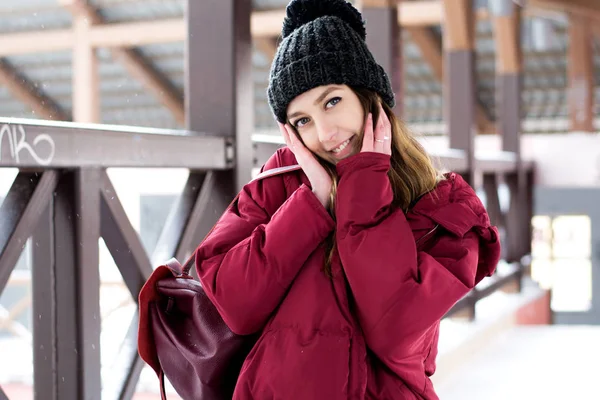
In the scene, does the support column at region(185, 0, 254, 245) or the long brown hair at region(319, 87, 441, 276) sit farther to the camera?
the support column at region(185, 0, 254, 245)

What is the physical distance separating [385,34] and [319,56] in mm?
2858

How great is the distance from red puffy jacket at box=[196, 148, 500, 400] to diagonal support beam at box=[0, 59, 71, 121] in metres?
17.8

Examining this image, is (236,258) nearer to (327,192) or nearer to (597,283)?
(327,192)

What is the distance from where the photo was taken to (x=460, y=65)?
5.74m

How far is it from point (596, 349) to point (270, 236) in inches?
167

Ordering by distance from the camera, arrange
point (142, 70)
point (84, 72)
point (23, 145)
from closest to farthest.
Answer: point (23, 145) < point (84, 72) < point (142, 70)

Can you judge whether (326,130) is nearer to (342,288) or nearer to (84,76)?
(342,288)

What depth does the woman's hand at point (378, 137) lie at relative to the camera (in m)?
1.33

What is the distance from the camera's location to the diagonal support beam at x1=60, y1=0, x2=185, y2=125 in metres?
13.8

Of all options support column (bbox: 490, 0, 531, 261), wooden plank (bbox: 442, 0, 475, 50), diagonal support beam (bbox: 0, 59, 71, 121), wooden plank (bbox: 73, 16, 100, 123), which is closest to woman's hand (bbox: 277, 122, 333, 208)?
wooden plank (bbox: 442, 0, 475, 50)

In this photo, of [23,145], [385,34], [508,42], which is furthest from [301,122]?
[508,42]

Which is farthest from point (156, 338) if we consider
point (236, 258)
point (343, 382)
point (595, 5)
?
point (595, 5)

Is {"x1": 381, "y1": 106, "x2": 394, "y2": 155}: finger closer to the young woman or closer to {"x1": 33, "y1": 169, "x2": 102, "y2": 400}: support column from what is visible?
the young woman

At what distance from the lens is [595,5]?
21.1 ft
